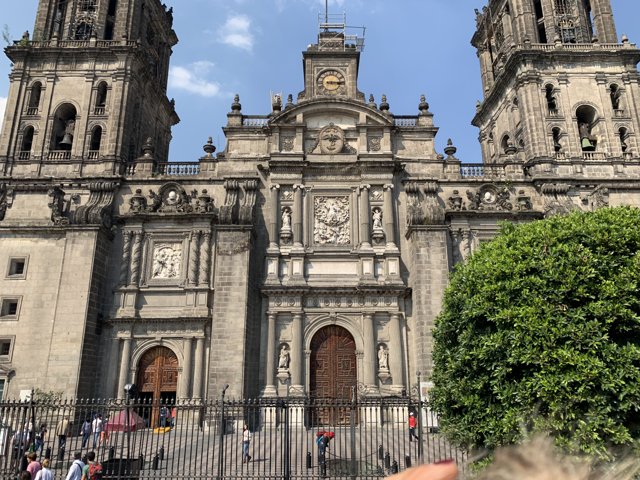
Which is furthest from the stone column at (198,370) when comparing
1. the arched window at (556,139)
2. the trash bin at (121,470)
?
the arched window at (556,139)

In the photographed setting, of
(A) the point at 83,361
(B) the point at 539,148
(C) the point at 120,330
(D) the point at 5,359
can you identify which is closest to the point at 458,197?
(B) the point at 539,148

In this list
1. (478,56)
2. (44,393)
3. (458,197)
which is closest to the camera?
(44,393)

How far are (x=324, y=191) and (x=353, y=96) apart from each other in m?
5.69

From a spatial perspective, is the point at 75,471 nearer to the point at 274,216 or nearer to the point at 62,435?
the point at 62,435

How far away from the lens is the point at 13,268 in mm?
24438

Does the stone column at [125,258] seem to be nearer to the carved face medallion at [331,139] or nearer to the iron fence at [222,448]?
the iron fence at [222,448]

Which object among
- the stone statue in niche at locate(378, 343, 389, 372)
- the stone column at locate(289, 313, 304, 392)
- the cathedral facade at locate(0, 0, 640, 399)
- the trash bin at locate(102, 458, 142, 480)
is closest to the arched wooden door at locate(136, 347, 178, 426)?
the cathedral facade at locate(0, 0, 640, 399)

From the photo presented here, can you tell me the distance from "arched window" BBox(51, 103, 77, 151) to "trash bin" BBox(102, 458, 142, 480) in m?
19.7

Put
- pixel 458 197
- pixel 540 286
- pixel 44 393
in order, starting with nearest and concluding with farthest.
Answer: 1. pixel 540 286
2. pixel 44 393
3. pixel 458 197

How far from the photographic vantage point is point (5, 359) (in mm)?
22703

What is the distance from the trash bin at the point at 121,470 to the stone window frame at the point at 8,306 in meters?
13.9

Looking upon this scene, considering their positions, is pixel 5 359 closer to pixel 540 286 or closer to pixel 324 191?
pixel 324 191

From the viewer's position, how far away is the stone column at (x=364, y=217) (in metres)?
25.1

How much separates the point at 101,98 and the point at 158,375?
50.8 ft
